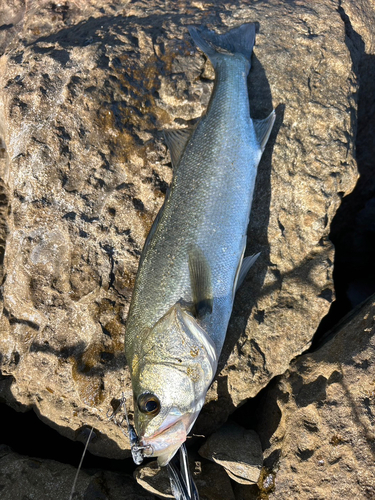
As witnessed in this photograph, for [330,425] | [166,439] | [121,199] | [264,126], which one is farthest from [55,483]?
[264,126]

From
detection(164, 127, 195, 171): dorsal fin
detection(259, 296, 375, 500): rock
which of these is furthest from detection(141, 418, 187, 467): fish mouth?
detection(164, 127, 195, 171): dorsal fin

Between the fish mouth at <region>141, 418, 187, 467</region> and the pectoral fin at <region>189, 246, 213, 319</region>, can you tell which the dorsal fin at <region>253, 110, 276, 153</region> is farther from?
the fish mouth at <region>141, 418, 187, 467</region>

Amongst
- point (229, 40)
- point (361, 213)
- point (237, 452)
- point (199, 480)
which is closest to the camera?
point (237, 452)

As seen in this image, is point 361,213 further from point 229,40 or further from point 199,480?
point 199,480

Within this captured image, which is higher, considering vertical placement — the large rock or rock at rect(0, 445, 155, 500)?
the large rock

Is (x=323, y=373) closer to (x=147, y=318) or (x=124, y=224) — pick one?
(x=147, y=318)

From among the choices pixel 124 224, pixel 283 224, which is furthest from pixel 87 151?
pixel 283 224
